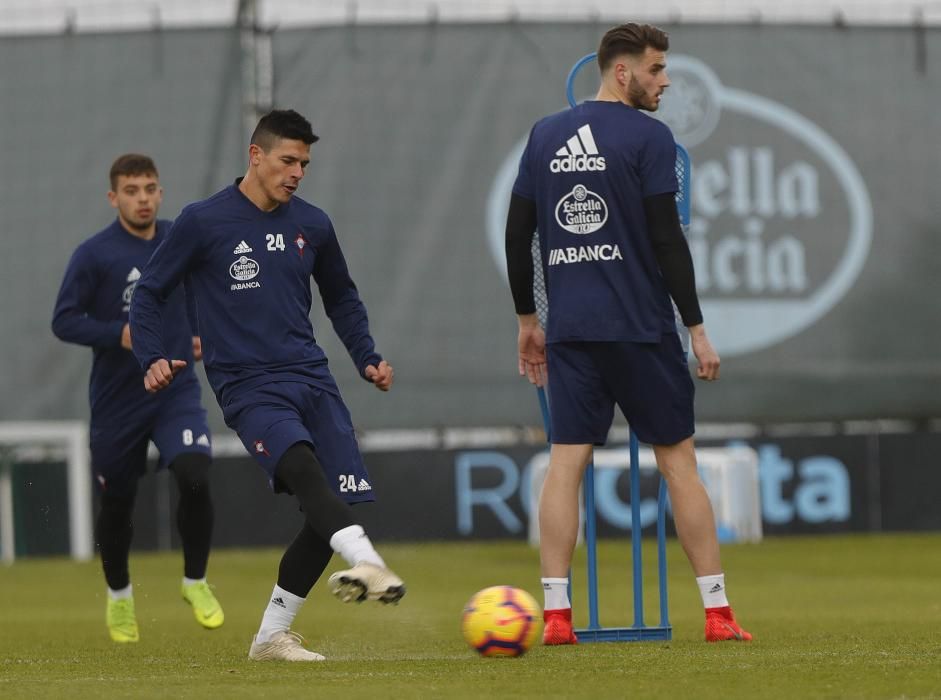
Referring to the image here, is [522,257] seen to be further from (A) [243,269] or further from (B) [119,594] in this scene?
(B) [119,594]

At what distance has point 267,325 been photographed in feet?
20.4

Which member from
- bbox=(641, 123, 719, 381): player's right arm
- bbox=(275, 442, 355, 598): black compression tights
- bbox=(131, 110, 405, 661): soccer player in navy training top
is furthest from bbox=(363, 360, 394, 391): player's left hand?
bbox=(641, 123, 719, 381): player's right arm

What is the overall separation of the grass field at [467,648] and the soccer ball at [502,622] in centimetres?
10

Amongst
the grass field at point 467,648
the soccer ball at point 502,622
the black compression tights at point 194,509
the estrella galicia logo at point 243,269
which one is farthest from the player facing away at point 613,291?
the black compression tights at point 194,509

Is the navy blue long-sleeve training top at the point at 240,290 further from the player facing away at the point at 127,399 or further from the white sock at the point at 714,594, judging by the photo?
the player facing away at the point at 127,399

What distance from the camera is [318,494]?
5.82 m

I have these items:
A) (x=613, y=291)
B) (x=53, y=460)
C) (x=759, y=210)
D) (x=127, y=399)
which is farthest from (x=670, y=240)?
(x=53, y=460)

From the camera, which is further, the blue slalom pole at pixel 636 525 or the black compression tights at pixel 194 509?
the black compression tights at pixel 194 509

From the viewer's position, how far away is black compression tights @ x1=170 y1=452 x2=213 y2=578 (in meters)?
8.07

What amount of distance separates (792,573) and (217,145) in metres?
5.97

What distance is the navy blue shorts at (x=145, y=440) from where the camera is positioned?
8117 mm

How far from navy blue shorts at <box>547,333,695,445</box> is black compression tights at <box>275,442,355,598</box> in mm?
968

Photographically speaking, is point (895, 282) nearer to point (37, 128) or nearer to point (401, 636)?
point (37, 128)

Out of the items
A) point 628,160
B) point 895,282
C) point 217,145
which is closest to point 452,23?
point 217,145
